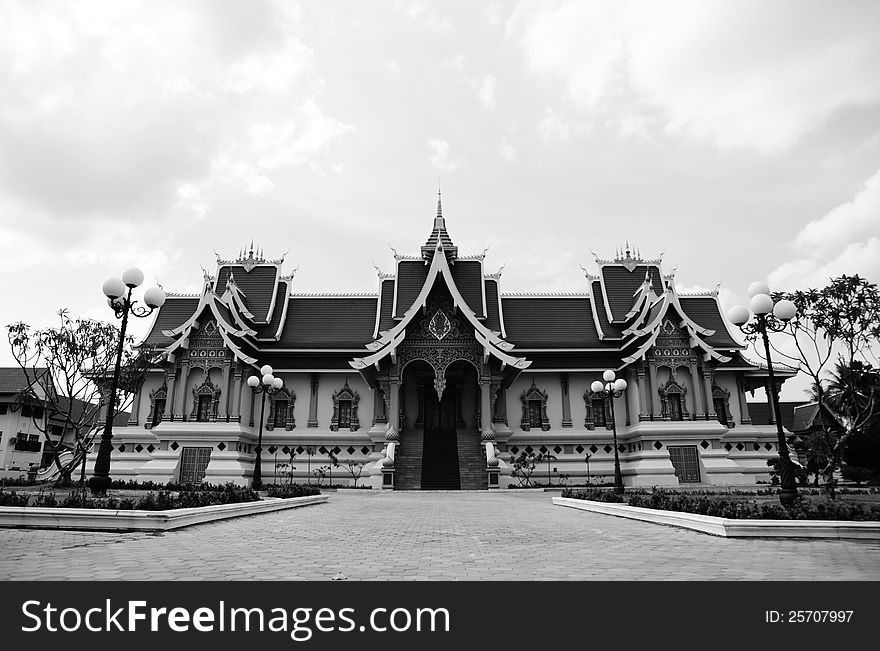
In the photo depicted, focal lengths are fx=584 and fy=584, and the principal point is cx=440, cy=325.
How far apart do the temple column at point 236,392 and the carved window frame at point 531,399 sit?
46.1ft

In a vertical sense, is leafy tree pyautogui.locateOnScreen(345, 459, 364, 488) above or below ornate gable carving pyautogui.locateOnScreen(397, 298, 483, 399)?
below

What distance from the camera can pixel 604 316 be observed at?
107 feet

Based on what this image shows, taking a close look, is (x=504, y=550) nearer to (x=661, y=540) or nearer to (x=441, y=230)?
(x=661, y=540)

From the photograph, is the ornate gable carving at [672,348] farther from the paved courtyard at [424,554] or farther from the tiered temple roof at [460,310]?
the paved courtyard at [424,554]

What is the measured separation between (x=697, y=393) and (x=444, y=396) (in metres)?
12.5

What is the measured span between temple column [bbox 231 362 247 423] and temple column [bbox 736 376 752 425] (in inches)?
999

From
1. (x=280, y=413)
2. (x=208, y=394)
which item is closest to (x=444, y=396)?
(x=280, y=413)

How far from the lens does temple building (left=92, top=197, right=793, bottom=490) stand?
2752cm

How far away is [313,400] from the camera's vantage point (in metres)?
30.2

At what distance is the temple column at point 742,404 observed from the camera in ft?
99.0

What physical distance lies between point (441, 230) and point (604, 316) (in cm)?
1121

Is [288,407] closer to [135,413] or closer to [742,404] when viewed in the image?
[135,413]

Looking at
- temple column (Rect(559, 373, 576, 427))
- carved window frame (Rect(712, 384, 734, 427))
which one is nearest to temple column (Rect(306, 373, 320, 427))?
temple column (Rect(559, 373, 576, 427))

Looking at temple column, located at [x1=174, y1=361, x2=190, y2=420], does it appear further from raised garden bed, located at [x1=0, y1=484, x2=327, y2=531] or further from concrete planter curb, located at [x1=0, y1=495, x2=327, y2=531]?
concrete planter curb, located at [x1=0, y1=495, x2=327, y2=531]
